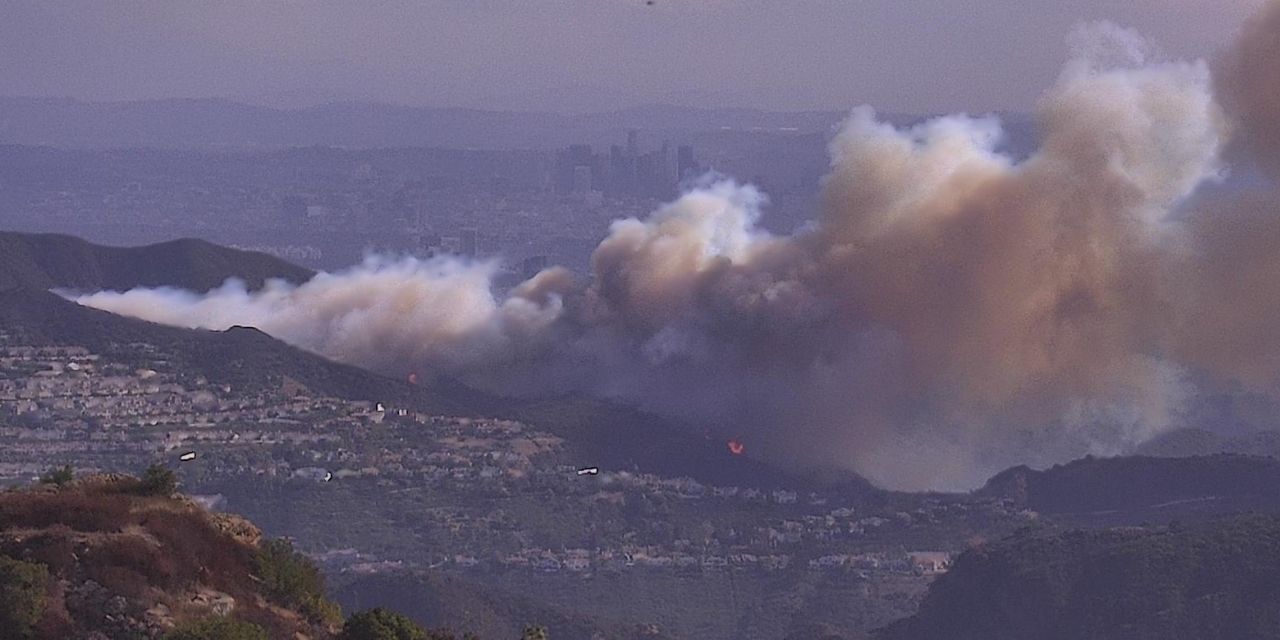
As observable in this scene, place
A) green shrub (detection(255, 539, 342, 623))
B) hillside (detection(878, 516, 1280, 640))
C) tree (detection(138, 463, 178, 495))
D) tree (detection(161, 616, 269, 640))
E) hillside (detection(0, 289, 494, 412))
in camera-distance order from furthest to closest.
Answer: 1. hillside (detection(0, 289, 494, 412))
2. hillside (detection(878, 516, 1280, 640))
3. tree (detection(138, 463, 178, 495))
4. green shrub (detection(255, 539, 342, 623))
5. tree (detection(161, 616, 269, 640))

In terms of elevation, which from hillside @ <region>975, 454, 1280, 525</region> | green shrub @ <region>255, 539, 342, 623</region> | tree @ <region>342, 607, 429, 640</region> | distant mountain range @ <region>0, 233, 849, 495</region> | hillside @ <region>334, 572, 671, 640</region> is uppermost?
distant mountain range @ <region>0, 233, 849, 495</region>

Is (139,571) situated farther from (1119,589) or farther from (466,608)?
(1119,589)

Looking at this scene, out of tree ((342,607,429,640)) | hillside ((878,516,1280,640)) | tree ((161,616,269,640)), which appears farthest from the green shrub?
hillside ((878,516,1280,640))

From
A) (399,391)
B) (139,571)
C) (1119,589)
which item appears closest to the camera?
(139,571)

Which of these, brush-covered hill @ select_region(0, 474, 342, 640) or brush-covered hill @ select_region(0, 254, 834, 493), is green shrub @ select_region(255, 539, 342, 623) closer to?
brush-covered hill @ select_region(0, 474, 342, 640)

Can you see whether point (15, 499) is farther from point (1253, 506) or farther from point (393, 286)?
point (393, 286)

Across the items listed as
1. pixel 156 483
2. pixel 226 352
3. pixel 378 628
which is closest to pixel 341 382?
pixel 226 352

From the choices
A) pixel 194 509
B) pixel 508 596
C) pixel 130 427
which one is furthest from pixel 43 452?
pixel 194 509
